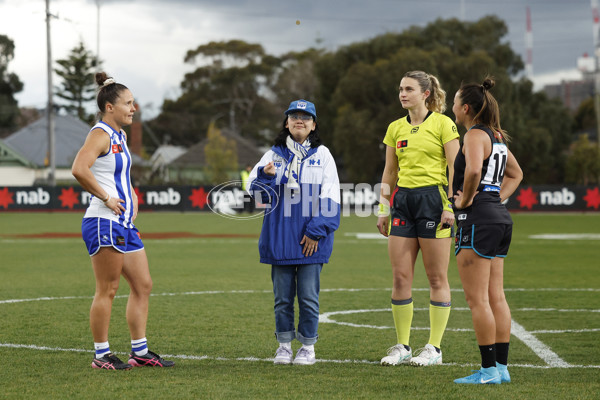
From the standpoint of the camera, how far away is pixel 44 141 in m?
74.9

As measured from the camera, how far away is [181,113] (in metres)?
91.3

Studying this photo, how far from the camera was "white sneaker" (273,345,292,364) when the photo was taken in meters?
6.37

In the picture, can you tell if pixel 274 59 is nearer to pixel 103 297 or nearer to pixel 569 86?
pixel 569 86

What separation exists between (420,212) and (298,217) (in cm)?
96

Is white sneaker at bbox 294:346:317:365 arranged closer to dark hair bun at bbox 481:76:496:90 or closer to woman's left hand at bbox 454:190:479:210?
woman's left hand at bbox 454:190:479:210

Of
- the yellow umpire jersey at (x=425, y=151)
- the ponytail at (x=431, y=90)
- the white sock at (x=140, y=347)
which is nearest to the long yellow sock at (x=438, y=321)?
the yellow umpire jersey at (x=425, y=151)

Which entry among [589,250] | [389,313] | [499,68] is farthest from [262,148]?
[389,313]

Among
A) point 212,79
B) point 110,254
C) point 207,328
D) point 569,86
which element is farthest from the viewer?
point 569,86

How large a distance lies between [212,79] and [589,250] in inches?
2888

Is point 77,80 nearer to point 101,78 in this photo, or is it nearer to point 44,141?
point 44,141

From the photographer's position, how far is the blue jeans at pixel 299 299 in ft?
21.1

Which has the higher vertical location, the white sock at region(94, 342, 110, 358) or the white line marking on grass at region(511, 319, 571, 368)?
the white sock at region(94, 342, 110, 358)

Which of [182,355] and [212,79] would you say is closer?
[182,355]

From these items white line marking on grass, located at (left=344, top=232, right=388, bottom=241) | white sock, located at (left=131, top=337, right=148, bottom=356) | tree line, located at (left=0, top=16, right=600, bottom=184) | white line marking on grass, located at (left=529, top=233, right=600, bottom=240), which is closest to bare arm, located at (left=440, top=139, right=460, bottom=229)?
white sock, located at (left=131, top=337, right=148, bottom=356)
